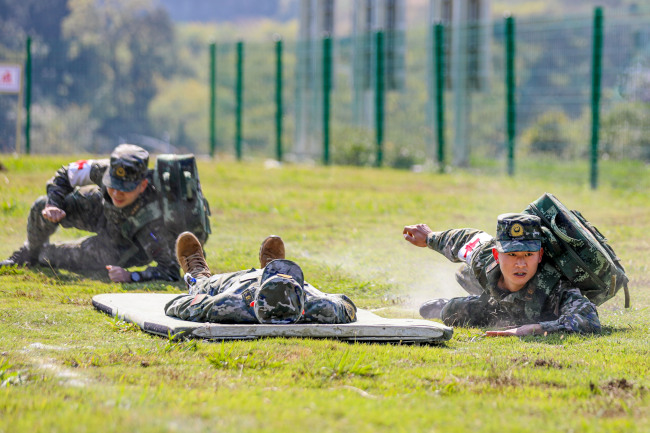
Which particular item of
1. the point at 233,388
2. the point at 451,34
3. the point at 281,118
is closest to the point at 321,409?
the point at 233,388

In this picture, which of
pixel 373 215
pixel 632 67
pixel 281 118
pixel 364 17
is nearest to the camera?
pixel 373 215

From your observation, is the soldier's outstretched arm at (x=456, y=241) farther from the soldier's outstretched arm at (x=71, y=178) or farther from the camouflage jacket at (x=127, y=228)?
the soldier's outstretched arm at (x=71, y=178)

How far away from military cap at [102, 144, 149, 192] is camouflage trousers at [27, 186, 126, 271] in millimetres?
522

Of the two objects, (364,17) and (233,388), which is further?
(364,17)

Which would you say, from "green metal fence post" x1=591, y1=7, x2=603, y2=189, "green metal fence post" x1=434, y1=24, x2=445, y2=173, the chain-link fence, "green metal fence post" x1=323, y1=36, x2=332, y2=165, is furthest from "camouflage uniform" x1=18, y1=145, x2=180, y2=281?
"green metal fence post" x1=323, y1=36, x2=332, y2=165

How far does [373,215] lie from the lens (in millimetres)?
13914

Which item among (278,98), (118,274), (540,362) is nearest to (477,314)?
(540,362)

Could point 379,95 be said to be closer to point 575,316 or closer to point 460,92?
point 460,92

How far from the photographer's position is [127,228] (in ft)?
29.7

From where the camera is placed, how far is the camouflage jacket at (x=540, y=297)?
6.65m

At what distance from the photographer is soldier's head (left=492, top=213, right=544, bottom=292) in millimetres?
6523

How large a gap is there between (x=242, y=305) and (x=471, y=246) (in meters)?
1.84

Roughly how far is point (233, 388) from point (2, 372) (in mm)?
1221

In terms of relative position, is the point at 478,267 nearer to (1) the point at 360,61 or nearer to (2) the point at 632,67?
(2) the point at 632,67
